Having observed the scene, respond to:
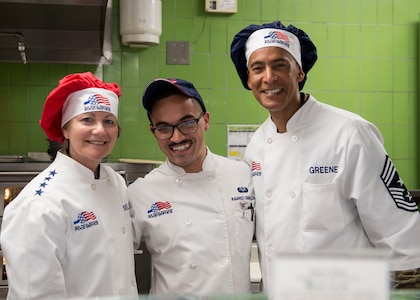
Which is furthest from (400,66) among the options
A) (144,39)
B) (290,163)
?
(290,163)

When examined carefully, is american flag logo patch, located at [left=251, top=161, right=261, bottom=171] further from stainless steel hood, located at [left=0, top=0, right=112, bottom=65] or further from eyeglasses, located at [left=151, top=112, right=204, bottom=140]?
stainless steel hood, located at [left=0, top=0, right=112, bottom=65]

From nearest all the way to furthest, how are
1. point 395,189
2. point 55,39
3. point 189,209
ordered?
point 395,189 → point 189,209 → point 55,39

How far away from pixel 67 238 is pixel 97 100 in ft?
1.40

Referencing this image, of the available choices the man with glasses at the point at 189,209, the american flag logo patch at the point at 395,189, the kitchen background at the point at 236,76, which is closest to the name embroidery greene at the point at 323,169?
the american flag logo patch at the point at 395,189

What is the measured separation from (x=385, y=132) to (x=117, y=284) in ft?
9.13

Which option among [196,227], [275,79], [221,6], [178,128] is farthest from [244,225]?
[221,6]

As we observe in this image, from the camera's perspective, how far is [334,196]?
1.43m

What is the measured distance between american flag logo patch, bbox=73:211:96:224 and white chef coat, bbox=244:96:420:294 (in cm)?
55

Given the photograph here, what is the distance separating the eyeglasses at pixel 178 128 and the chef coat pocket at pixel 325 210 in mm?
437

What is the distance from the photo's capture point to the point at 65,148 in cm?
154

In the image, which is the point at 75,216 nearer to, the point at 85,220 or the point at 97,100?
the point at 85,220

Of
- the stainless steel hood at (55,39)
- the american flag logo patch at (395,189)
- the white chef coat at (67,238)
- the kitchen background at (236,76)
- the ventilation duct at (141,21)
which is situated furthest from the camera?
the kitchen background at (236,76)

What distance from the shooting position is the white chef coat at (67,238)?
1201mm

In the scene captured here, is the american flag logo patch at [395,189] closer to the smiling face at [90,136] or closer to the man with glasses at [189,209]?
the man with glasses at [189,209]
